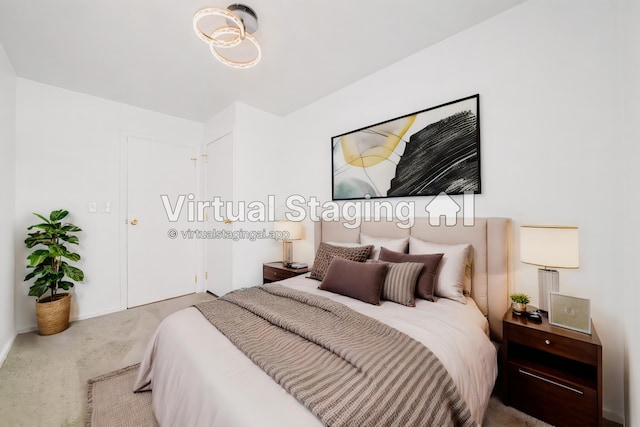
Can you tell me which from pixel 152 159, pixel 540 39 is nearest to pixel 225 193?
pixel 152 159

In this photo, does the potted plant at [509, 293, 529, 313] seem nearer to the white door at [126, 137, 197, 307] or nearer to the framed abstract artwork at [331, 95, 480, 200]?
the framed abstract artwork at [331, 95, 480, 200]

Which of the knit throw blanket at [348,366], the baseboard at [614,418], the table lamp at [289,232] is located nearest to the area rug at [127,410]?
the baseboard at [614,418]

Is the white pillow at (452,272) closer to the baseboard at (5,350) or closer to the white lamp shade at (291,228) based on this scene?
the white lamp shade at (291,228)

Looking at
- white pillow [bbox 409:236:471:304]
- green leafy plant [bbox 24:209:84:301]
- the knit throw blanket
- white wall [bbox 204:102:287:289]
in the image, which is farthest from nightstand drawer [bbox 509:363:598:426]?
green leafy plant [bbox 24:209:84:301]

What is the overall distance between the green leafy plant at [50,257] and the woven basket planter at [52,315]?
0.12 metres

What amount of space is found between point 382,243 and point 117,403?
2.18 metres

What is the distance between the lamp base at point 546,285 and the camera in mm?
1529

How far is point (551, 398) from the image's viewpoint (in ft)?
4.56

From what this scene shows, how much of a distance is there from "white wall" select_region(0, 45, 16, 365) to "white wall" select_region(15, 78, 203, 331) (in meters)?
0.12

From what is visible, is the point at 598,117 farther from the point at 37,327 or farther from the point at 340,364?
the point at 37,327

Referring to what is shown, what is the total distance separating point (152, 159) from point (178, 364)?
3155 millimetres

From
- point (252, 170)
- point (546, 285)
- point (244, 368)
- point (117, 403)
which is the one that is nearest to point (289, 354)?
point (244, 368)

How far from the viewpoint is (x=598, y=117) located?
59.0 inches

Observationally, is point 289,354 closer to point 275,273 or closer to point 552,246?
point 552,246
